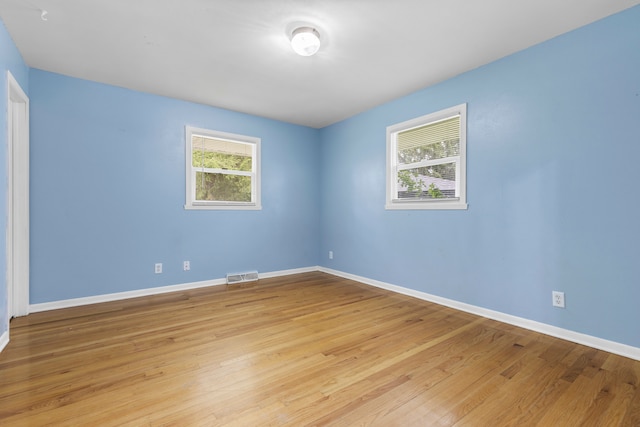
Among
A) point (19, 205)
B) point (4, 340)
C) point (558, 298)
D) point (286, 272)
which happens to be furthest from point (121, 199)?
point (558, 298)

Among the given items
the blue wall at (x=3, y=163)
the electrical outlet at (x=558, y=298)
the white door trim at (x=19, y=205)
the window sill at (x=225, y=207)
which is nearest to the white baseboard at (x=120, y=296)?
the white door trim at (x=19, y=205)

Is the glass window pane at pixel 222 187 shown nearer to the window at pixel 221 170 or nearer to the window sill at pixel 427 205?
the window at pixel 221 170

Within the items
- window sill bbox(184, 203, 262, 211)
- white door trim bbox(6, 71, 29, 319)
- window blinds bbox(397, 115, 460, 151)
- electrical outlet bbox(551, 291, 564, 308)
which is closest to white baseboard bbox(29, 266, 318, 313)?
white door trim bbox(6, 71, 29, 319)

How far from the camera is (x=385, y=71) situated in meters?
3.13

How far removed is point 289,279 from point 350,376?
2.81m

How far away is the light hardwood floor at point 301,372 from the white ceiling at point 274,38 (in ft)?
8.64

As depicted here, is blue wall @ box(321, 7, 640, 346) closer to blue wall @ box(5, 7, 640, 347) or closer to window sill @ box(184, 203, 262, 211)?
blue wall @ box(5, 7, 640, 347)

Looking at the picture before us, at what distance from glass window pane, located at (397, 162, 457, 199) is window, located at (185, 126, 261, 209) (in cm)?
232

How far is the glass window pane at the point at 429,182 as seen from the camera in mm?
3334

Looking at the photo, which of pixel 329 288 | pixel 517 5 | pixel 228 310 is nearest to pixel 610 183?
pixel 517 5

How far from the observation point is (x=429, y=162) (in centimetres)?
352

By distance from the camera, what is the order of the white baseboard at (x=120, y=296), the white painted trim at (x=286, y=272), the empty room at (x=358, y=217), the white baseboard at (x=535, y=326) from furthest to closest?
the white painted trim at (x=286, y=272), the white baseboard at (x=120, y=296), the white baseboard at (x=535, y=326), the empty room at (x=358, y=217)

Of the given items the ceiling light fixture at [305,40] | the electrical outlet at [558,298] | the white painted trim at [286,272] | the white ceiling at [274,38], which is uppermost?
the white ceiling at [274,38]

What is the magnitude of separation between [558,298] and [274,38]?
3.39 m
